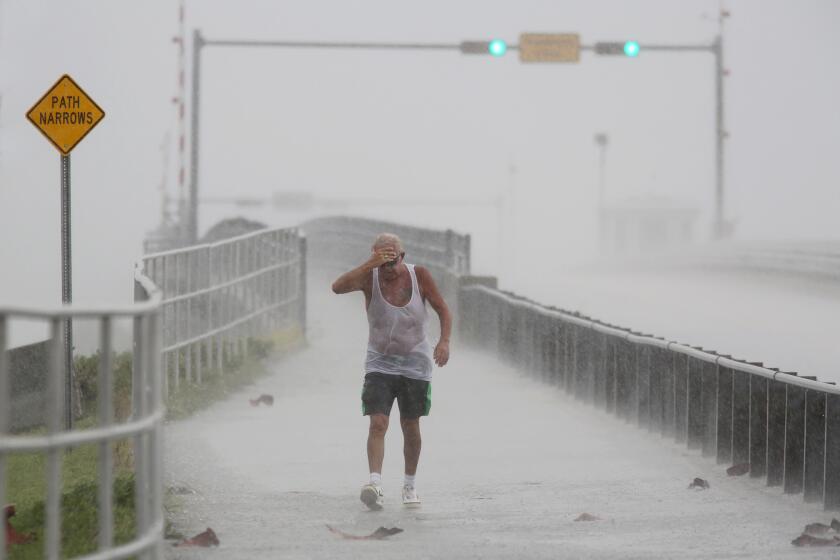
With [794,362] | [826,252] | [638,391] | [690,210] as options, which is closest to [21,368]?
[638,391]

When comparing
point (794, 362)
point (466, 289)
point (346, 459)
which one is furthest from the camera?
point (466, 289)

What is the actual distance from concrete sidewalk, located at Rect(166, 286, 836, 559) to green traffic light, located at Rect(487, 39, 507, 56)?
52.5ft

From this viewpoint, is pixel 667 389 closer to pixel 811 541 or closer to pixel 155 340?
pixel 811 541

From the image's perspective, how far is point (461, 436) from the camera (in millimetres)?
13820

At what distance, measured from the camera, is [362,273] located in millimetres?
9508

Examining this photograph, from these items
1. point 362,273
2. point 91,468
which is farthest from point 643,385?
→ point 362,273

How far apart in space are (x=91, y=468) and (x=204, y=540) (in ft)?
13.6

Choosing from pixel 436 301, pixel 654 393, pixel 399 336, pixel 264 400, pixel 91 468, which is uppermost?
pixel 436 301

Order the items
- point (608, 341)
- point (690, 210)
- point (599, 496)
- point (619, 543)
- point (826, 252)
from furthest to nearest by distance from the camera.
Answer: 1. point (690, 210)
2. point (826, 252)
3. point (608, 341)
4. point (599, 496)
5. point (619, 543)

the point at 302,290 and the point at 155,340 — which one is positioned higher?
the point at 155,340

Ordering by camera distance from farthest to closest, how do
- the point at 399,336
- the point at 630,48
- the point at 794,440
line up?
1. the point at 630,48
2. the point at 794,440
3. the point at 399,336

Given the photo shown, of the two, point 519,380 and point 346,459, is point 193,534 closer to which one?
point 346,459

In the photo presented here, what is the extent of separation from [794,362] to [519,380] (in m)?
3.70

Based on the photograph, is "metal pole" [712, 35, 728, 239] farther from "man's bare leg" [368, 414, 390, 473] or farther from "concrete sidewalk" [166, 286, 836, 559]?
"man's bare leg" [368, 414, 390, 473]
